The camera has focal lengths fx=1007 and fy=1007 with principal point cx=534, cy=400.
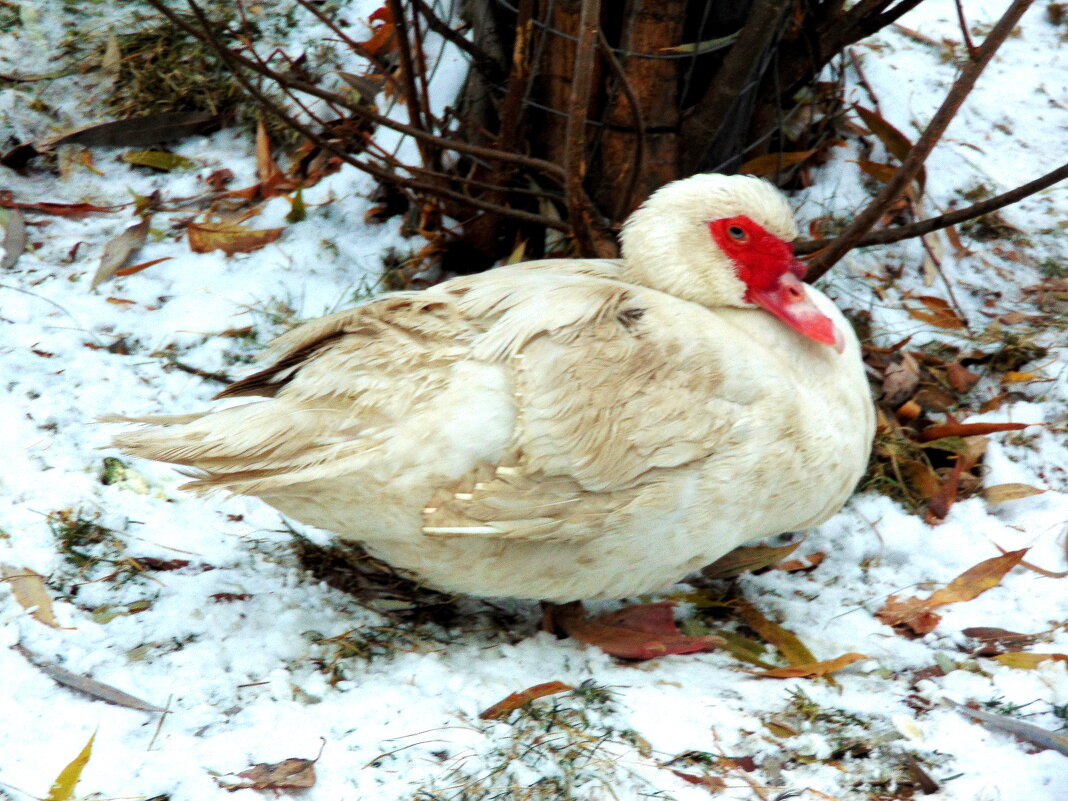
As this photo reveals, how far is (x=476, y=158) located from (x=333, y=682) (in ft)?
5.92

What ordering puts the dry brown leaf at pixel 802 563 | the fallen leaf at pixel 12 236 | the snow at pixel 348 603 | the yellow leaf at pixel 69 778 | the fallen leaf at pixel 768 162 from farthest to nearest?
the fallen leaf at pixel 768 162
the fallen leaf at pixel 12 236
the dry brown leaf at pixel 802 563
the snow at pixel 348 603
the yellow leaf at pixel 69 778

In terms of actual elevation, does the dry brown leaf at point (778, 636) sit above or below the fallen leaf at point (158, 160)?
below

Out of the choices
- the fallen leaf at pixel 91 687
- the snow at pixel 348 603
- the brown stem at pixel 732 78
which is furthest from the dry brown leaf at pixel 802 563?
the fallen leaf at pixel 91 687

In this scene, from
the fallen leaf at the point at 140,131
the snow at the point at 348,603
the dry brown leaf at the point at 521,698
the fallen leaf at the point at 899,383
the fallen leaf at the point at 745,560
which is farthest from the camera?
the fallen leaf at the point at 140,131

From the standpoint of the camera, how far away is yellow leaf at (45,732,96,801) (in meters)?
1.86

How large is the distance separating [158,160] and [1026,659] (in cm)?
326

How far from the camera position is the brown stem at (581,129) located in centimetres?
227

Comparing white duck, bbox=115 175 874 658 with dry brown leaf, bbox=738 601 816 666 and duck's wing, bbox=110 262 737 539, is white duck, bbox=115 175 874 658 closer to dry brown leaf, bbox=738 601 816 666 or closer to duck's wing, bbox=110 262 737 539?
duck's wing, bbox=110 262 737 539

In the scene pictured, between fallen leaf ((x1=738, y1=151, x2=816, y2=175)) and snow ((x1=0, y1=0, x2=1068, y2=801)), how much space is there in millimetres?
235

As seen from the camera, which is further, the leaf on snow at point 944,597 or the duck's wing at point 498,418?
the leaf on snow at point 944,597

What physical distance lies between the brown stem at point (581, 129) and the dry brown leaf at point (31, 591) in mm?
1650

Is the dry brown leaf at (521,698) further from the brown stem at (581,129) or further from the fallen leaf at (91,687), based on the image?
the brown stem at (581,129)

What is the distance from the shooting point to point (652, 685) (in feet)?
7.52

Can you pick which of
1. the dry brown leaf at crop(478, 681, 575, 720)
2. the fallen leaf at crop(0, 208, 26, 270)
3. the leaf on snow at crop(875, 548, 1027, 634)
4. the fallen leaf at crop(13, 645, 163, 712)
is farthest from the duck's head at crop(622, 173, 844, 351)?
the fallen leaf at crop(0, 208, 26, 270)
